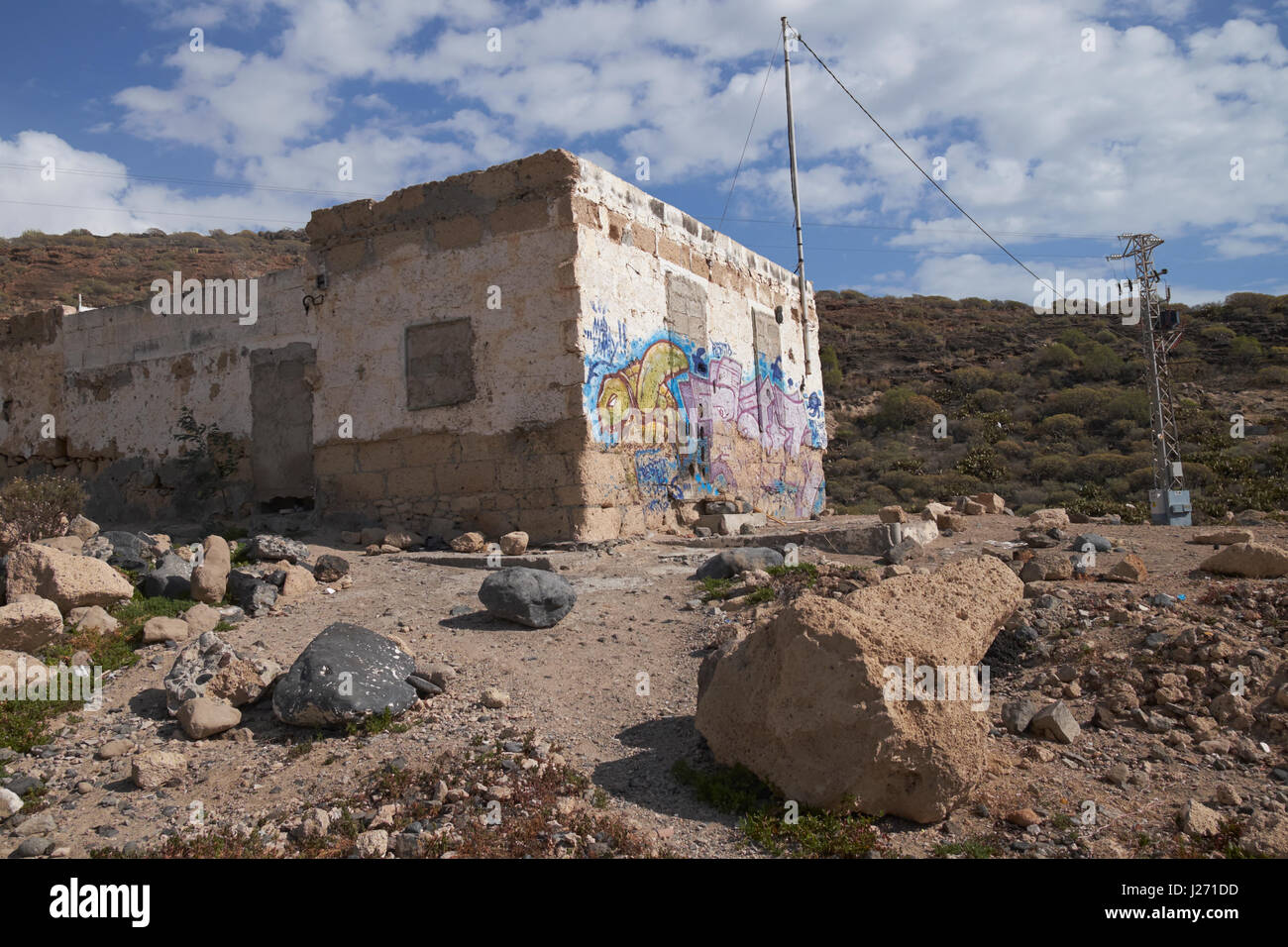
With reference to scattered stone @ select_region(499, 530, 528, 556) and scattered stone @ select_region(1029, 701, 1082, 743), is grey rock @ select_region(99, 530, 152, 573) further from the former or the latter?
scattered stone @ select_region(1029, 701, 1082, 743)

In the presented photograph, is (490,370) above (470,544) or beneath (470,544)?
above

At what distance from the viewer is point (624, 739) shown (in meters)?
4.33

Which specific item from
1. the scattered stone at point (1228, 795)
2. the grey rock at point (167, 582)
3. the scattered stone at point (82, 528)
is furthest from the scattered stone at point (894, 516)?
the scattered stone at point (82, 528)

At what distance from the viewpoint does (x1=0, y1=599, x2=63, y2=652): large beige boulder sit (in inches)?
205

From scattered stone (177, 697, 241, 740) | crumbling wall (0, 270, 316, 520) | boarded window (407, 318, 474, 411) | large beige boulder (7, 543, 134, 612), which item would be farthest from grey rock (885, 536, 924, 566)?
crumbling wall (0, 270, 316, 520)

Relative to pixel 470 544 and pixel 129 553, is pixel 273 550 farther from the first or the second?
pixel 470 544

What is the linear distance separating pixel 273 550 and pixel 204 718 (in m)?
3.08

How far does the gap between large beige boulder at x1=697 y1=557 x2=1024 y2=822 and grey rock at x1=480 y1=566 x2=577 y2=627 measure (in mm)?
2077

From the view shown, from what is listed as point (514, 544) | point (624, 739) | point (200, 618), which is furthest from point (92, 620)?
point (624, 739)

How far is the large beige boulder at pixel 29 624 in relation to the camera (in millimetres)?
5203

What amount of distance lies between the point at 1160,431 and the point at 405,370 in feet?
44.9

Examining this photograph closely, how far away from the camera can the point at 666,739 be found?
169 inches

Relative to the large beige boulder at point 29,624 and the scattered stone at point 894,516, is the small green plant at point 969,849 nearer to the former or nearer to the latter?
the large beige boulder at point 29,624
